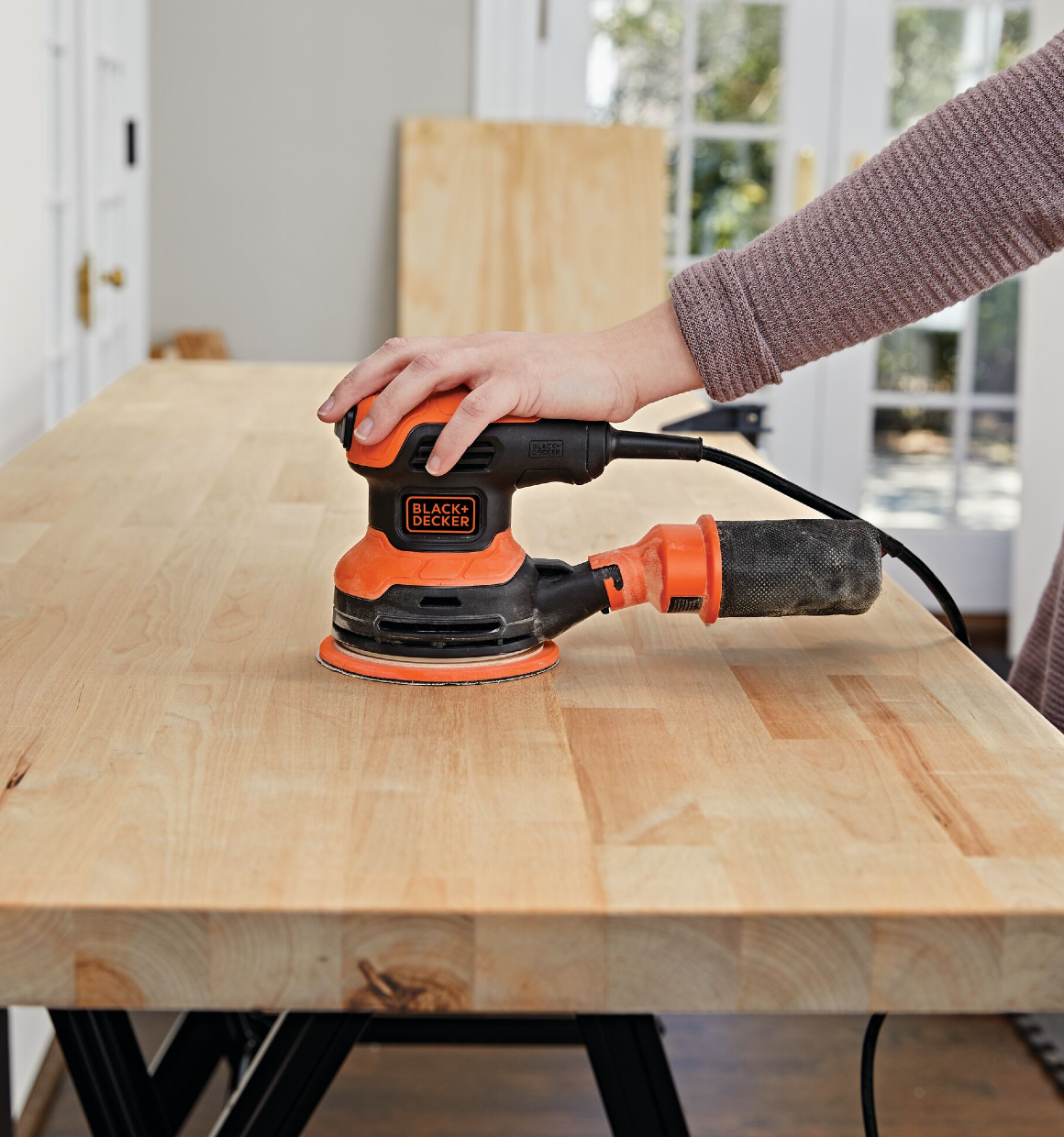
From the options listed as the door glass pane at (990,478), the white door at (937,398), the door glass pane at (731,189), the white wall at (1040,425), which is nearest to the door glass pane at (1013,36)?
the white door at (937,398)

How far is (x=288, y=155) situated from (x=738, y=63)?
1.24m

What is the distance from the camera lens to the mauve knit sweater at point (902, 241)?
85cm

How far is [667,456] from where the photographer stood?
0.88 meters

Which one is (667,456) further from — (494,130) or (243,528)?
(494,130)

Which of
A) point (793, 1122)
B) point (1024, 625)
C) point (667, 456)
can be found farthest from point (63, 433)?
point (1024, 625)

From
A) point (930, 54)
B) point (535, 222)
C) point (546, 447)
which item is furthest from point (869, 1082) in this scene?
point (930, 54)

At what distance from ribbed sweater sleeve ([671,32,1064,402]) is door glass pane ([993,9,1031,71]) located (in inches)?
125

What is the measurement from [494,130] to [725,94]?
0.77m

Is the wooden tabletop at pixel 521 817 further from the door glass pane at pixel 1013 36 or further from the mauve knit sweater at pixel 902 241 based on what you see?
the door glass pane at pixel 1013 36

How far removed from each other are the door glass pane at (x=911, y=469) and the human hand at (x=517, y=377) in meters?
3.12

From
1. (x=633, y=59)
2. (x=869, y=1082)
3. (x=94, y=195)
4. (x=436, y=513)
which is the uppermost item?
(x=633, y=59)

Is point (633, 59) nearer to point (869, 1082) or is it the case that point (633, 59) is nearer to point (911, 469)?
point (911, 469)

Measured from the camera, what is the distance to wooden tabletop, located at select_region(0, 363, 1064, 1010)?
0.51 meters

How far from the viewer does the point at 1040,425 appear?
3352 millimetres
